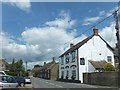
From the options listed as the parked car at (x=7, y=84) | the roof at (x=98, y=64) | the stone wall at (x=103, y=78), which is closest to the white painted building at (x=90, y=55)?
the roof at (x=98, y=64)

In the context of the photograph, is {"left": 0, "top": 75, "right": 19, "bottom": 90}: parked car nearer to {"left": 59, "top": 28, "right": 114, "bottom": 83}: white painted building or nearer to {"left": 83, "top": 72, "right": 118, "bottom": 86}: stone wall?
{"left": 83, "top": 72, "right": 118, "bottom": 86}: stone wall

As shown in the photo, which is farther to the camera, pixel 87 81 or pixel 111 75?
pixel 87 81

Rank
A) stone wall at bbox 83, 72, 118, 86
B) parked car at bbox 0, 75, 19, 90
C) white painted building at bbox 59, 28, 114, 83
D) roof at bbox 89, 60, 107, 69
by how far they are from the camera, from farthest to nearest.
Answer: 1. white painted building at bbox 59, 28, 114, 83
2. roof at bbox 89, 60, 107, 69
3. stone wall at bbox 83, 72, 118, 86
4. parked car at bbox 0, 75, 19, 90

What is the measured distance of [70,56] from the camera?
59.7 m

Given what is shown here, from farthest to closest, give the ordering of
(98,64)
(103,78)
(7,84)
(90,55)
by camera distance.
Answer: (90,55)
(98,64)
(103,78)
(7,84)

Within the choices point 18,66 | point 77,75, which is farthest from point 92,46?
point 18,66

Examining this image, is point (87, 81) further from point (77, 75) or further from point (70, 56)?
point (70, 56)

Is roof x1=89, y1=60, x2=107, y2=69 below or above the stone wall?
above

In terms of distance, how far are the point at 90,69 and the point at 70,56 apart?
28.9 feet

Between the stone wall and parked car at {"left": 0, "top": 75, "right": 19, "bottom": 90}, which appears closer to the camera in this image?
parked car at {"left": 0, "top": 75, "right": 19, "bottom": 90}

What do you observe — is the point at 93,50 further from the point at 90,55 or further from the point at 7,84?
the point at 7,84

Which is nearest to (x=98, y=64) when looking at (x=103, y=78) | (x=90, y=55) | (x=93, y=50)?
(x=90, y=55)

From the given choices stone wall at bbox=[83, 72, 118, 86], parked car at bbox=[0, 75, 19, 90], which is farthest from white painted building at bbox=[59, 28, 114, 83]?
parked car at bbox=[0, 75, 19, 90]

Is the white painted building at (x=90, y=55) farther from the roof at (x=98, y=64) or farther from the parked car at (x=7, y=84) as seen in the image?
the parked car at (x=7, y=84)
